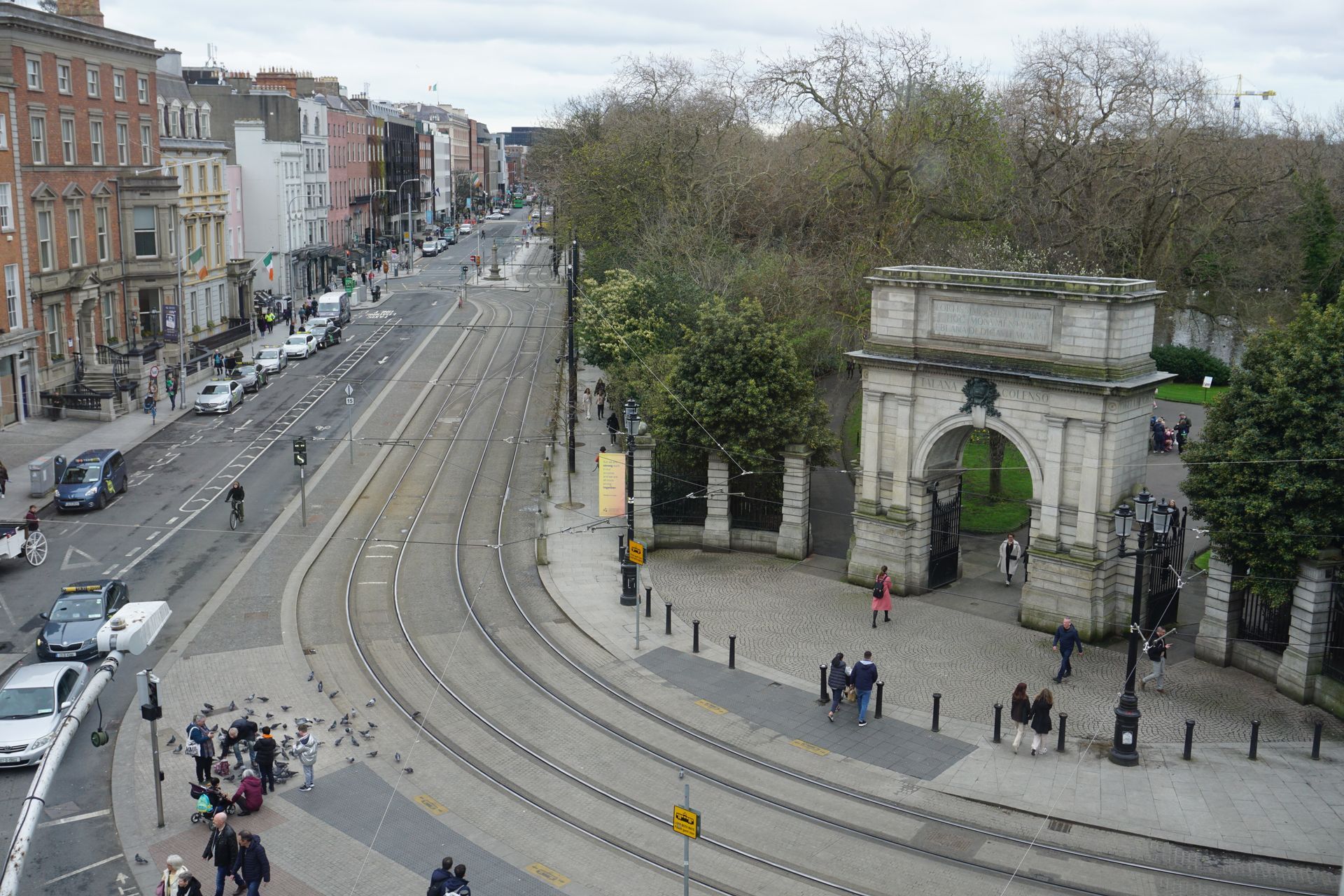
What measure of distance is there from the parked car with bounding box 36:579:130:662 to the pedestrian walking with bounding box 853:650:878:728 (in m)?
14.8

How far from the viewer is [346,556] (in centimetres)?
3459

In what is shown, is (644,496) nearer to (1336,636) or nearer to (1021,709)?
(1021,709)

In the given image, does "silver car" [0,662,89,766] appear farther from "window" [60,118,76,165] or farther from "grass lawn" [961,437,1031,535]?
"window" [60,118,76,165]

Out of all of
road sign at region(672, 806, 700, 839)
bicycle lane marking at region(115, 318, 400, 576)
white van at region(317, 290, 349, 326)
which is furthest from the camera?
white van at region(317, 290, 349, 326)

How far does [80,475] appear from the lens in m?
38.4

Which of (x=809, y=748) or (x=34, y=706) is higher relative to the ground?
(x=34, y=706)

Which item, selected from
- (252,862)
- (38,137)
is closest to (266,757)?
(252,862)

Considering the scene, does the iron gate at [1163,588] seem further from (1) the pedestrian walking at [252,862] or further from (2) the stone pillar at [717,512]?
(1) the pedestrian walking at [252,862]

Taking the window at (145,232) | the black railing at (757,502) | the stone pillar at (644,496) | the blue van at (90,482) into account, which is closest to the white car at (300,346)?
the window at (145,232)

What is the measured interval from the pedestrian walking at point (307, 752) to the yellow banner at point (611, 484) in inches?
540

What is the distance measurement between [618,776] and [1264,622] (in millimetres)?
14613

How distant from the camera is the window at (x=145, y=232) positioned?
193 feet

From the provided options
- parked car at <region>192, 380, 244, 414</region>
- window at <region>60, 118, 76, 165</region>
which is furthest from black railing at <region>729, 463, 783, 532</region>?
window at <region>60, 118, 76, 165</region>

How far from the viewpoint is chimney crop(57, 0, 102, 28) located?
57219mm
